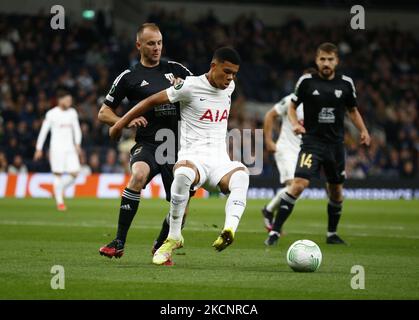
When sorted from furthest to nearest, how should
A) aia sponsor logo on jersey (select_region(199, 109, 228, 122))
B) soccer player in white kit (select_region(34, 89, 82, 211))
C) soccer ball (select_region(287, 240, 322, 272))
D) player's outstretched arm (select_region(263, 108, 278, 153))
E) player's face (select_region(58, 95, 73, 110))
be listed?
soccer player in white kit (select_region(34, 89, 82, 211)), player's face (select_region(58, 95, 73, 110)), player's outstretched arm (select_region(263, 108, 278, 153)), aia sponsor logo on jersey (select_region(199, 109, 228, 122)), soccer ball (select_region(287, 240, 322, 272))

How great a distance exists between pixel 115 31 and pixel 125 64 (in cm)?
298

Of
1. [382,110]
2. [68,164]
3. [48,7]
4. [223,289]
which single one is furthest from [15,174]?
[223,289]

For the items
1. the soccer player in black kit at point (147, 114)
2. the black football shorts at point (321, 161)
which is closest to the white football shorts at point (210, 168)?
the soccer player in black kit at point (147, 114)

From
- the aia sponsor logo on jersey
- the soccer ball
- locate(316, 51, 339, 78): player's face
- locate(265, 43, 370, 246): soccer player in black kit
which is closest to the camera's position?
the soccer ball

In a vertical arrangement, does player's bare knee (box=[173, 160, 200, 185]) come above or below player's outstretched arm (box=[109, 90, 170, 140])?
below

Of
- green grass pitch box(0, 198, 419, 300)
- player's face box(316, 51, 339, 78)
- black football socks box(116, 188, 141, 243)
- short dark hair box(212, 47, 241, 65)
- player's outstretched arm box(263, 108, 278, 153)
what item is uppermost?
player's face box(316, 51, 339, 78)

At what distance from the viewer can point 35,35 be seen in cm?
2884

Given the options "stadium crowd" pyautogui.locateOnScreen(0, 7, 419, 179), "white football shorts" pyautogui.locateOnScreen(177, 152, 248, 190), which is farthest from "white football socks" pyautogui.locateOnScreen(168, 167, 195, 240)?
"stadium crowd" pyautogui.locateOnScreen(0, 7, 419, 179)

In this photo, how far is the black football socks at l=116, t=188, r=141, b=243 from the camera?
9.38 m

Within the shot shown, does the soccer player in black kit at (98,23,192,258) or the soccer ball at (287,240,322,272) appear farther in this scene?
the soccer player in black kit at (98,23,192,258)

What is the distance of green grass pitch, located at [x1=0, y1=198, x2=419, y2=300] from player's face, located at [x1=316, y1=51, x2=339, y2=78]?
90.3 inches

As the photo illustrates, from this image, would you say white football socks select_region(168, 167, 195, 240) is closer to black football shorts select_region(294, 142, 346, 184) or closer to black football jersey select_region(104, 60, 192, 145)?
black football jersey select_region(104, 60, 192, 145)

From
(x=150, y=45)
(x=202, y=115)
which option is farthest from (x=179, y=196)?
(x=150, y=45)

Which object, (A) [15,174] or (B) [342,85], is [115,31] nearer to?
(A) [15,174]
